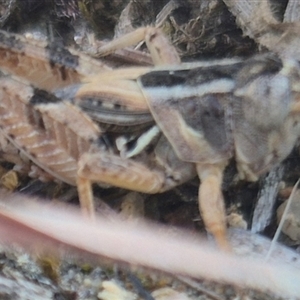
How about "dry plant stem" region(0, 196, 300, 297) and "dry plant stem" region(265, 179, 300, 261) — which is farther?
"dry plant stem" region(265, 179, 300, 261)

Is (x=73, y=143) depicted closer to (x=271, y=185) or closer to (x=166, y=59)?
(x=166, y=59)

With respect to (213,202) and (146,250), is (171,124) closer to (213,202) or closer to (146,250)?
(213,202)

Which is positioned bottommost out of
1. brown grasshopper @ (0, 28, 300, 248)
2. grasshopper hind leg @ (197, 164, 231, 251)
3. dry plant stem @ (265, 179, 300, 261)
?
dry plant stem @ (265, 179, 300, 261)

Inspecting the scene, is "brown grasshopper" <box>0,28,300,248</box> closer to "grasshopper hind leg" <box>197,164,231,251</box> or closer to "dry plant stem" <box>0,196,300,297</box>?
"grasshopper hind leg" <box>197,164,231,251</box>

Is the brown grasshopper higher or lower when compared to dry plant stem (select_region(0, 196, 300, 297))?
higher

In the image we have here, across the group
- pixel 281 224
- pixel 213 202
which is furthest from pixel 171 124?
pixel 281 224

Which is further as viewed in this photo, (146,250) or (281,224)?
(281,224)

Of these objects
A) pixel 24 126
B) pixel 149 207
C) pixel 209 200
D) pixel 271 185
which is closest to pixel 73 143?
pixel 24 126

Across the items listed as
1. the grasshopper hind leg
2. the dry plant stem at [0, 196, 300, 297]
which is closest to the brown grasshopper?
the grasshopper hind leg
